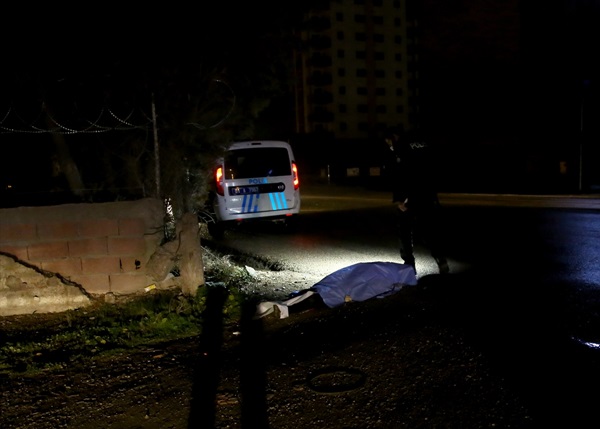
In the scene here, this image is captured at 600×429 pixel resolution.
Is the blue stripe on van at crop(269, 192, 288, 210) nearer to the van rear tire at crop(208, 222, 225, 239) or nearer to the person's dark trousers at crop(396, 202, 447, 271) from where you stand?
the van rear tire at crop(208, 222, 225, 239)

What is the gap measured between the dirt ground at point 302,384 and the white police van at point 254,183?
21.0ft

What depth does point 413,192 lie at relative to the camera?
7.96 metres

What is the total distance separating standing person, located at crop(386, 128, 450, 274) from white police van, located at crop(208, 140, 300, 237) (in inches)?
185

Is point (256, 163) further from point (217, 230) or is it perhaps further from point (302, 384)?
point (302, 384)

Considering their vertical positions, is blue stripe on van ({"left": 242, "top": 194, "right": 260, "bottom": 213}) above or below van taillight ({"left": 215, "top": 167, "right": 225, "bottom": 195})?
below

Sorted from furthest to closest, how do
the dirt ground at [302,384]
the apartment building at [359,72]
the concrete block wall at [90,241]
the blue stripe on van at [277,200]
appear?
the apartment building at [359,72]
the blue stripe on van at [277,200]
the concrete block wall at [90,241]
the dirt ground at [302,384]

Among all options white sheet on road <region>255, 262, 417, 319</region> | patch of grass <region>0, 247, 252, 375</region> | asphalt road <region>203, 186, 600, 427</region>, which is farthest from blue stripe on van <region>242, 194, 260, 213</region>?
white sheet on road <region>255, 262, 417, 319</region>

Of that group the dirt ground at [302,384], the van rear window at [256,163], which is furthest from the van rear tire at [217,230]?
the dirt ground at [302,384]

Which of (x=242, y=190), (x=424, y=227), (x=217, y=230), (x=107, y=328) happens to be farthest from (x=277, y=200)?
(x=107, y=328)

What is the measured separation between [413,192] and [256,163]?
519 centimetres

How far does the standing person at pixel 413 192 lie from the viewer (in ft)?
26.0

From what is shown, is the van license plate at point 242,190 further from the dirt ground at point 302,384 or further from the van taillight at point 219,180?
the dirt ground at point 302,384

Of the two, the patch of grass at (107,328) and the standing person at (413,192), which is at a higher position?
the standing person at (413,192)

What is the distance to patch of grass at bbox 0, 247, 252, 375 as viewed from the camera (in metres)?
5.62
